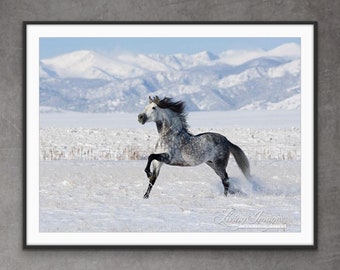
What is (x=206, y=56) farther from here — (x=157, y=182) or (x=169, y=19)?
(x=157, y=182)

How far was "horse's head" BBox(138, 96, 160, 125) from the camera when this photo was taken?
2.85 m

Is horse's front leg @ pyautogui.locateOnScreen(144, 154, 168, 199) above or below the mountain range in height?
below

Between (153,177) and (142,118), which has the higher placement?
(142,118)

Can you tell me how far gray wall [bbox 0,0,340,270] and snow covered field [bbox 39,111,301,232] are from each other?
0.39 ft

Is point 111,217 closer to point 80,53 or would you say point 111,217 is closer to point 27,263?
point 27,263

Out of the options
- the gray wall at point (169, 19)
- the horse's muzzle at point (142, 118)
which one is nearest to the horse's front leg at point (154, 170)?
the horse's muzzle at point (142, 118)

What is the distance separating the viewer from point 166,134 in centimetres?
288

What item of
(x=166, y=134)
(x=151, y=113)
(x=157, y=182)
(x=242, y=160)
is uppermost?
(x=151, y=113)

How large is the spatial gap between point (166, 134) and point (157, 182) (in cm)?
23

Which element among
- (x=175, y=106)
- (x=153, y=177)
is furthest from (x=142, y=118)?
(x=153, y=177)

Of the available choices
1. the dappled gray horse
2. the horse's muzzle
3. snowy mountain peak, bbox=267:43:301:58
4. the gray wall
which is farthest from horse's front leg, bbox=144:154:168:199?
snowy mountain peak, bbox=267:43:301:58

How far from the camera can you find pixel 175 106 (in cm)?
286

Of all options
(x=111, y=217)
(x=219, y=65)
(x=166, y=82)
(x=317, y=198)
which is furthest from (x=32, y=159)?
(x=317, y=198)

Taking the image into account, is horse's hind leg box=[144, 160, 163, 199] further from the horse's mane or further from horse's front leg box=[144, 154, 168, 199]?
the horse's mane
